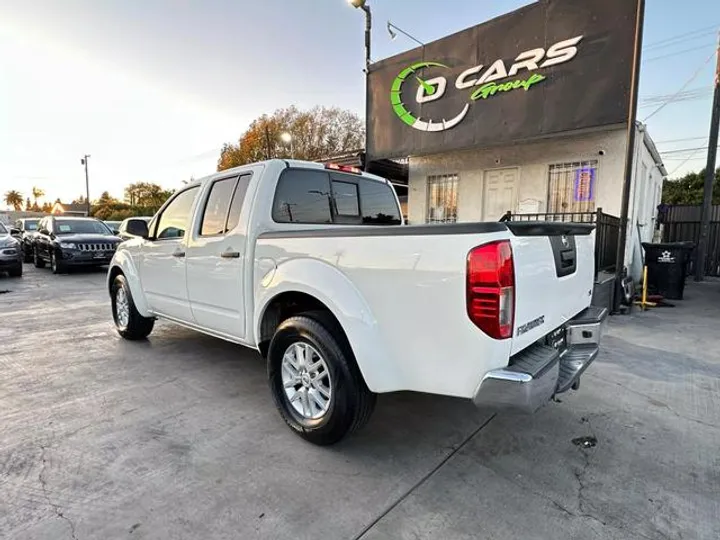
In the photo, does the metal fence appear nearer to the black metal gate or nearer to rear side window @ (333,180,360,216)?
rear side window @ (333,180,360,216)

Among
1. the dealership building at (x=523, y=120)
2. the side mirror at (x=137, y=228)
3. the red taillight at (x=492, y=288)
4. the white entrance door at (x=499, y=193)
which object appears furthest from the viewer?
the white entrance door at (x=499, y=193)

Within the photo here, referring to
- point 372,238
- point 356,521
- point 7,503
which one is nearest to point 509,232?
point 372,238

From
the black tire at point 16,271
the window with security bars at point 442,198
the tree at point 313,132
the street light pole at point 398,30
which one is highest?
the tree at point 313,132

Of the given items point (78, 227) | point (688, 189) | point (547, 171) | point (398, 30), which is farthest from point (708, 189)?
point (688, 189)

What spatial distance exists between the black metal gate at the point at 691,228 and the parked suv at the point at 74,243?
17.6 m

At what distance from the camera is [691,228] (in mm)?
13133

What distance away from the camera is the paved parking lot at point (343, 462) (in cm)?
202

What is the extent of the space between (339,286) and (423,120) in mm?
8213

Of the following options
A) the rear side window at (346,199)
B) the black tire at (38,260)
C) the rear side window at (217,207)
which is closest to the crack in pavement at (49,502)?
the rear side window at (217,207)

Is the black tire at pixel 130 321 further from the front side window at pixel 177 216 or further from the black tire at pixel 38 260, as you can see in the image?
the black tire at pixel 38 260

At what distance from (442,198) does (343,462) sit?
9124 mm

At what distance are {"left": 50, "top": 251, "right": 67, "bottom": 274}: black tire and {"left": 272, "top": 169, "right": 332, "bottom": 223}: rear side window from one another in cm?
1149

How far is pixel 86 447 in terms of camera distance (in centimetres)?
269

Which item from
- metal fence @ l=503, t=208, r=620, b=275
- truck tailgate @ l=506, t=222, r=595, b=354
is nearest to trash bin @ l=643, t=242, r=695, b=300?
metal fence @ l=503, t=208, r=620, b=275
